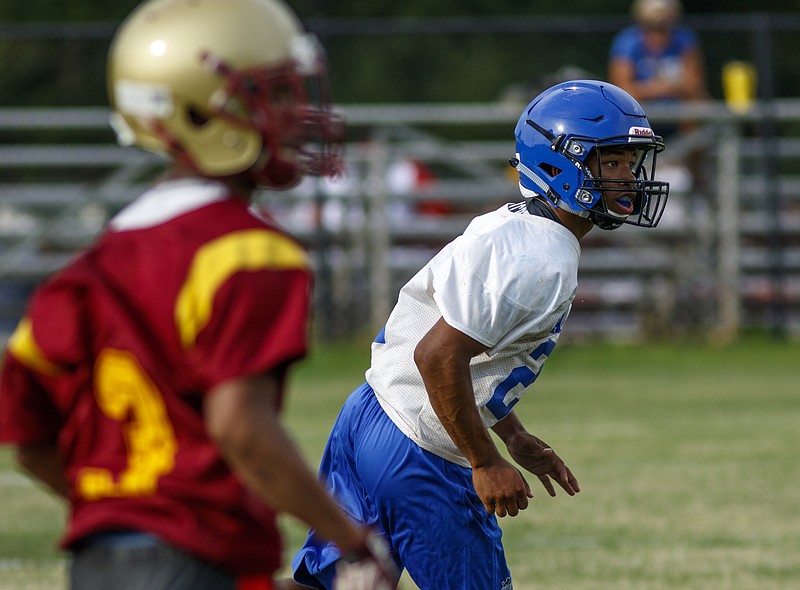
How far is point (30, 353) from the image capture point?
2.62m

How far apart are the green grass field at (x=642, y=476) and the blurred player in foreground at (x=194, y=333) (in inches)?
129

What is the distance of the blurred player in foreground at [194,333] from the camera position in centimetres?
239

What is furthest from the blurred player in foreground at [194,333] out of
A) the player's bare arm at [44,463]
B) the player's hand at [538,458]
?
the player's hand at [538,458]

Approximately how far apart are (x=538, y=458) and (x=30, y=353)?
71.8 inches

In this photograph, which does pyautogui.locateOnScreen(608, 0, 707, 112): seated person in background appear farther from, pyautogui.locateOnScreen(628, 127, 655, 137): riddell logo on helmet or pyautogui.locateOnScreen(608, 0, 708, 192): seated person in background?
pyautogui.locateOnScreen(628, 127, 655, 137): riddell logo on helmet

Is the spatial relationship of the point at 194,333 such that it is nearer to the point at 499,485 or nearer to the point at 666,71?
the point at 499,485

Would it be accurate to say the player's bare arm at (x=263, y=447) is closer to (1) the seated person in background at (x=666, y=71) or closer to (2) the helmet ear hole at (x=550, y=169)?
(2) the helmet ear hole at (x=550, y=169)

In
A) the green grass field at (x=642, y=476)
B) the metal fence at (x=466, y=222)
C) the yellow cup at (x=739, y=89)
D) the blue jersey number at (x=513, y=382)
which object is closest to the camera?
the blue jersey number at (x=513, y=382)

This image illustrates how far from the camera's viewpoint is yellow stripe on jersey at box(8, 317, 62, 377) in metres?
2.60

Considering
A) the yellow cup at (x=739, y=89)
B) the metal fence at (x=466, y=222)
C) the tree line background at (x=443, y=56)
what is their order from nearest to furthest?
the metal fence at (x=466, y=222), the yellow cup at (x=739, y=89), the tree line background at (x=443, y=56)

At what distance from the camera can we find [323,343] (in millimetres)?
14047

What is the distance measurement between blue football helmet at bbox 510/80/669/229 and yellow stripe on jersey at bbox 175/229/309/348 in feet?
5.78

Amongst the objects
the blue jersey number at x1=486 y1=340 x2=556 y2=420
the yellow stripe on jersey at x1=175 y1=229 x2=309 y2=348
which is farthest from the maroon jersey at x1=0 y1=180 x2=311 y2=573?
the blue jersey number at x1=486 y1=340 x2=556 y2=420

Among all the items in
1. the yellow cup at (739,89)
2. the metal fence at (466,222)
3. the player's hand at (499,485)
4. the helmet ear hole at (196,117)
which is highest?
the helmet ear hole at (196,117)
